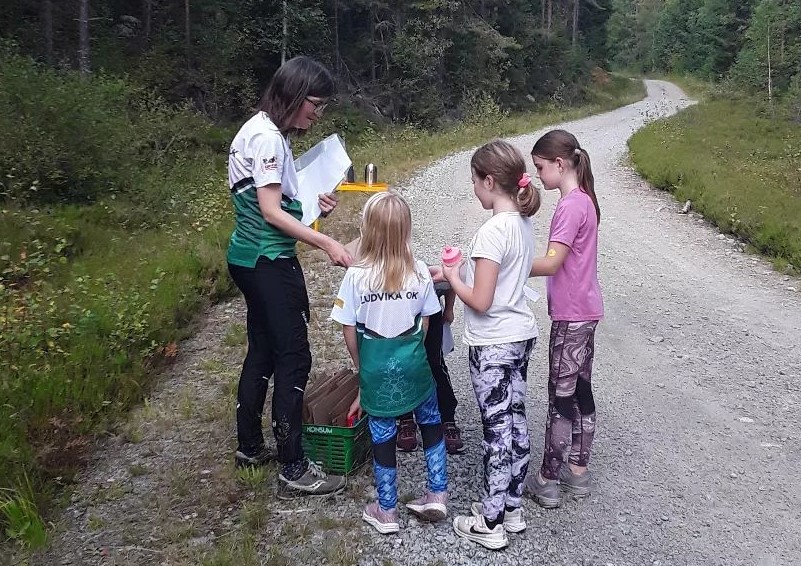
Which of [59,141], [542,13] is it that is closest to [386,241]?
[59,141]

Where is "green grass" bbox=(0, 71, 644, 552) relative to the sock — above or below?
below

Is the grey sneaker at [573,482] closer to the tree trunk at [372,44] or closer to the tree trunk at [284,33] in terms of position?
the tree trunk at [284,33]

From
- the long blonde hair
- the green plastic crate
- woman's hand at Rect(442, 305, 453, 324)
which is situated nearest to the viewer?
the long blonde hair

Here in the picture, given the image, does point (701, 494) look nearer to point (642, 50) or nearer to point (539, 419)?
point (539, 419)

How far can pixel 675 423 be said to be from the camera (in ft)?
14.9

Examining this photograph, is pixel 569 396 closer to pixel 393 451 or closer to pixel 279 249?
pixel 393 451

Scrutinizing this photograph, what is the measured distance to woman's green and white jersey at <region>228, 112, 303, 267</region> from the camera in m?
3.15

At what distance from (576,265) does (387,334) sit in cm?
99

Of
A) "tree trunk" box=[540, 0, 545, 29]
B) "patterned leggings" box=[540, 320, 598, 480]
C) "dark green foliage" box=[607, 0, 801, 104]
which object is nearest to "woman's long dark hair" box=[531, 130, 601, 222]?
"patterned leggings" box=[540, 320, 598, 480]

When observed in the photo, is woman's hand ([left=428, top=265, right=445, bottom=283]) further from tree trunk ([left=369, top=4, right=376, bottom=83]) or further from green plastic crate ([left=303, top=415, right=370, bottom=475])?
tree trunk ([left=369, top=4, right=376, bottom=83])

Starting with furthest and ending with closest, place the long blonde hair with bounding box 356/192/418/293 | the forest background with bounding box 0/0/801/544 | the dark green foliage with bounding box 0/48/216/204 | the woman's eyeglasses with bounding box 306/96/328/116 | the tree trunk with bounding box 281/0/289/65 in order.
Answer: the tree trunk with bounding box 281/0/289/65 < the dark green foliage with bounding box 0/48/216/204 < the forest background with bounding box 0/0/801/544 < the woman's eyeglasses with bounding box 306/96/328/116 < the long blonde hair with bounding box 356/192/418/293

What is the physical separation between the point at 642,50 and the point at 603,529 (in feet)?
283

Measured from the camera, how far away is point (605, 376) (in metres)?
5.32

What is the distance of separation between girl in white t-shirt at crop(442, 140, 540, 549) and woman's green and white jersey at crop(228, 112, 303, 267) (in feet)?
2.71
